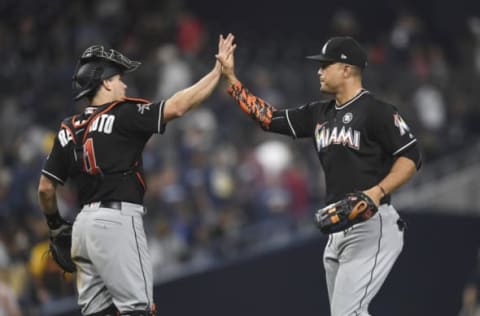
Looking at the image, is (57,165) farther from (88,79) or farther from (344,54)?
(344,54)

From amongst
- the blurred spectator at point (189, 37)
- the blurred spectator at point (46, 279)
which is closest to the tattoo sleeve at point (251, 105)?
the blurred spectator at point (46, 279)

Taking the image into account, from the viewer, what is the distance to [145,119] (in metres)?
5.64

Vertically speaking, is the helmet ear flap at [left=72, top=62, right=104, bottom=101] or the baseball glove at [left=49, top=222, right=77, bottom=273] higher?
the helmet ear flap at [left=72, top=62, right=104, bottom=101]

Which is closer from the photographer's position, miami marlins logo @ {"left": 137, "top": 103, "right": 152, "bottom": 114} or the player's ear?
miami marlins logo @ {"left": 137, "top": 103, "right": 152, "bottom": 114}

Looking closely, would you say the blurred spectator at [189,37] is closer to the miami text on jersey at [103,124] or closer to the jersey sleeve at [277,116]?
the jersey sleeve at [277,116]

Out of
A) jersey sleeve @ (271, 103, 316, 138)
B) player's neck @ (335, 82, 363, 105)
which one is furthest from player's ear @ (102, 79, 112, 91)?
player's neck @ (335, 82, 363, 105)

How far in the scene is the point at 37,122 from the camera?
1206 cm

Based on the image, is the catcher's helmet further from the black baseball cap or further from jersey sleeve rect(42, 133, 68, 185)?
the black baseball cap

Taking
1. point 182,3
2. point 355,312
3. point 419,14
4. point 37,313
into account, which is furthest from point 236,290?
point 419,14

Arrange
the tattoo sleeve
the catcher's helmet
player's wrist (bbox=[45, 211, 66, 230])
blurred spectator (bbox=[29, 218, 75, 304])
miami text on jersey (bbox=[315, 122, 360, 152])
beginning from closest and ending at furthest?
miami text on jersey (bbox=[315, 122, 360, 152]) < the catcher's helmet < player's wrist (bbox=[45, 211, 66, 230]) < the tattoo sleeve < blurred spectator (bbox=[29, 218, 75, 304])

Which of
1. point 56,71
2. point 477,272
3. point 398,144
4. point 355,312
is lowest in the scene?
point 477,272

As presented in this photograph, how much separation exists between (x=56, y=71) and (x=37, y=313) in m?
4.87

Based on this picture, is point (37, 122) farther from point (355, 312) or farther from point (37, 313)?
point (355, 312)

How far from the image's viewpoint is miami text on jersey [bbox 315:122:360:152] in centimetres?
573
